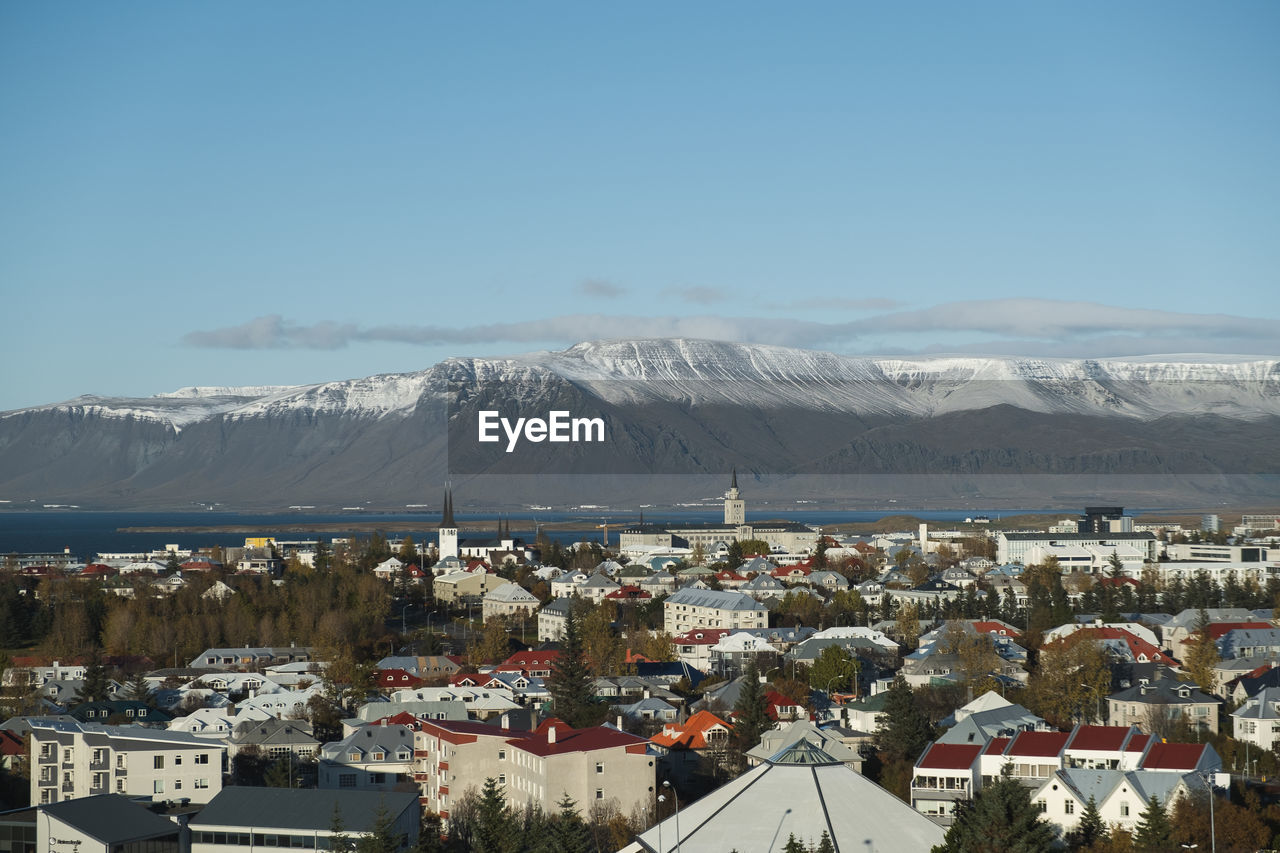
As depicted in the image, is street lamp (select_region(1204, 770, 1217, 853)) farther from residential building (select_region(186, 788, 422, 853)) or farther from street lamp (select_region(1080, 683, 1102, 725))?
residential building (select_region(186, 788, 422, 853))

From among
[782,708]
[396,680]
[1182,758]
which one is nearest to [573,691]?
[782,708]

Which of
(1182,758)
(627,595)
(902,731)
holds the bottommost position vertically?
(627,595)

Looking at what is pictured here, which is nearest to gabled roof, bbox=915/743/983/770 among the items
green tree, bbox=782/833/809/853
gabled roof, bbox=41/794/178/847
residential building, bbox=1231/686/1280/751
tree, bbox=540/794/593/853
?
green tree, bbox=782/833/809/853

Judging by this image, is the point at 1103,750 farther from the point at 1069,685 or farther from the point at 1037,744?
the point at 1069,685

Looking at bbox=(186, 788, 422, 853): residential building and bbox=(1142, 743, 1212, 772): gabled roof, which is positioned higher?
bbox=(1142, 743, 1212, 772): gabled roof

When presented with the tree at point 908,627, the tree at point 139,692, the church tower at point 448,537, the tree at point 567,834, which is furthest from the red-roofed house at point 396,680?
the church tower at point 448,537

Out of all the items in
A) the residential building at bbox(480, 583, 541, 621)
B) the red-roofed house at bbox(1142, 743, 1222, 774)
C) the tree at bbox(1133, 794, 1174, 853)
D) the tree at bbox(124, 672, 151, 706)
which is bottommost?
the residential building at bbox(480, 583, 541, 621)

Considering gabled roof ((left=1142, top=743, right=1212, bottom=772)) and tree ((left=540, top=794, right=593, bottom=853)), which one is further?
gabled roof ((left=1142, top=743, right=1212, bottom=772))

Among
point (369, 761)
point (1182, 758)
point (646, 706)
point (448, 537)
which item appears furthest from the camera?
point (448, 537)
